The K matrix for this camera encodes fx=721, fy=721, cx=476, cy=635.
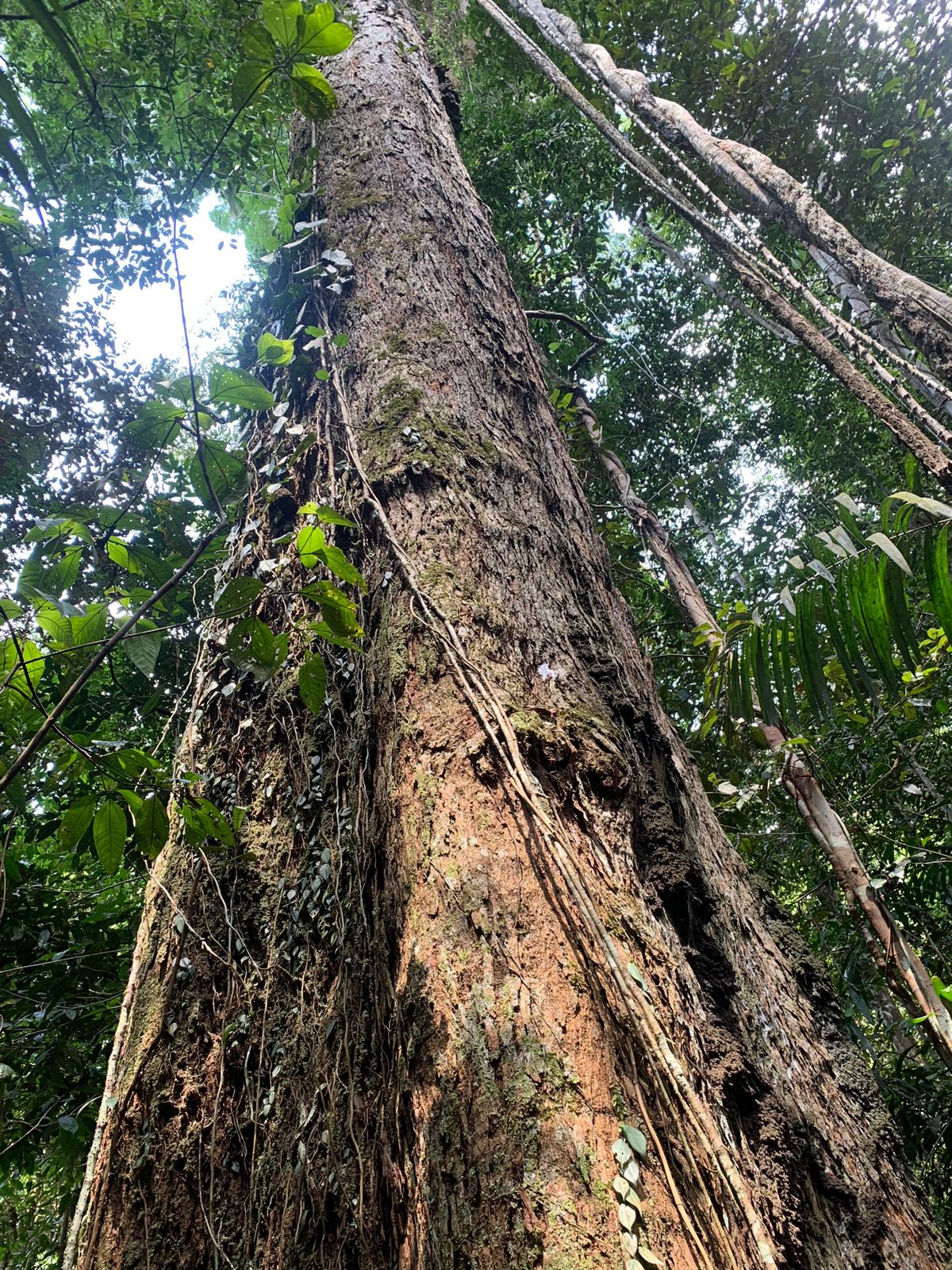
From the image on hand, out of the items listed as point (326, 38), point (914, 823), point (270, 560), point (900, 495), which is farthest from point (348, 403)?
point (914, 823)

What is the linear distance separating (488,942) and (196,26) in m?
6.77

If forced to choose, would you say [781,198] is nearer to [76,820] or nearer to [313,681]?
[313,681]

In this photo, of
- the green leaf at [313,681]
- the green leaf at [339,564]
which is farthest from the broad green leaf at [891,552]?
the green leaf at [313,681]

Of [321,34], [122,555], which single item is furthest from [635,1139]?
[321,34]

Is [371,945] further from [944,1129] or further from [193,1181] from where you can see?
→ [944,1129]

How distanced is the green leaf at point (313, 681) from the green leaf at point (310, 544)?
193mm

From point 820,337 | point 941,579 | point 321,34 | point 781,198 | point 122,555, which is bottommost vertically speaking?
point 941,579

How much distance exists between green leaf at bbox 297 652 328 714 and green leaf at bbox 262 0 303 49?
1.29 metres

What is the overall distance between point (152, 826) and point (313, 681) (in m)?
0.40

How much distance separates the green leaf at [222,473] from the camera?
5.70 feet

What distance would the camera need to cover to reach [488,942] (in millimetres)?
943

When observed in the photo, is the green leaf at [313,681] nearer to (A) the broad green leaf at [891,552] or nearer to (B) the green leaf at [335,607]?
(B) the green leaf at [335,607]

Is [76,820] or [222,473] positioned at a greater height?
[222,473]

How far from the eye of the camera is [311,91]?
161cm
